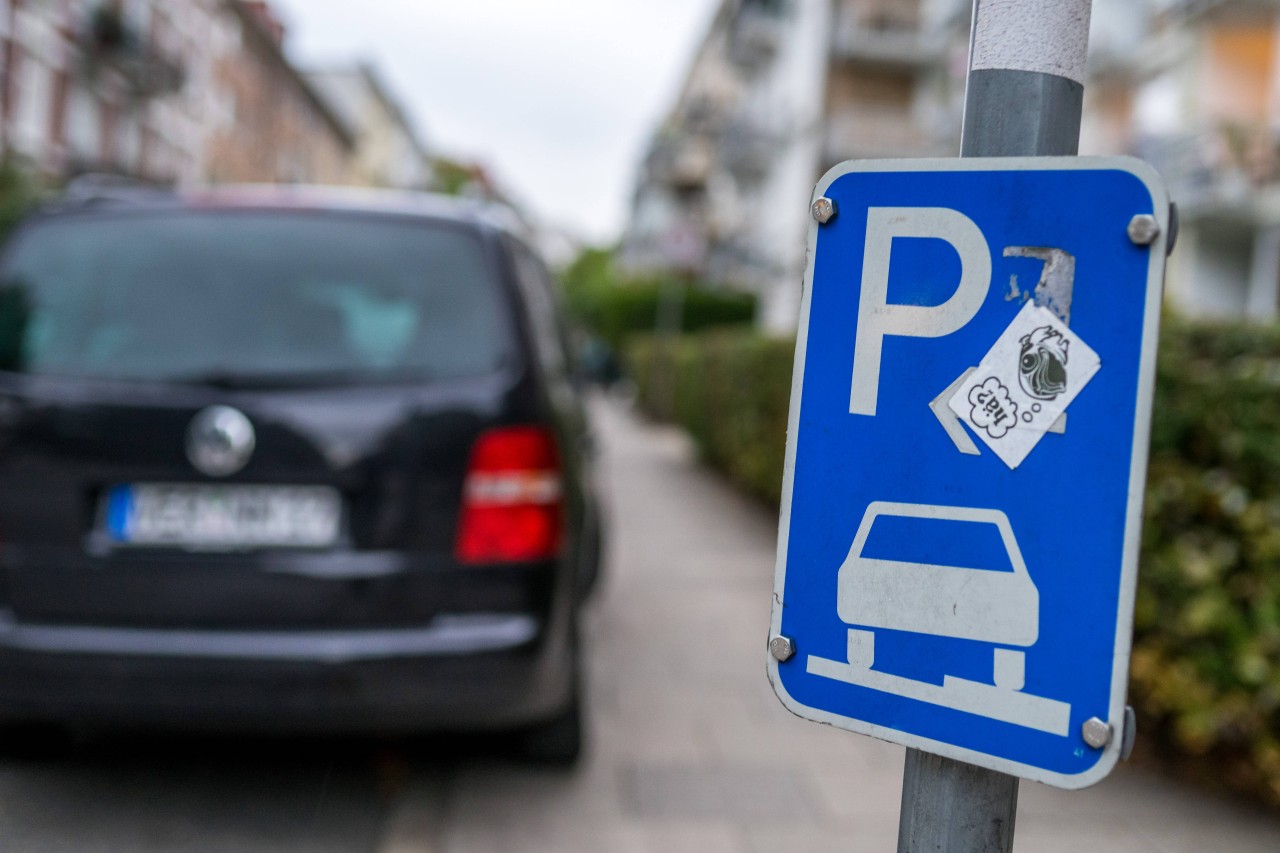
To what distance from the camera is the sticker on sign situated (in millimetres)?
1335

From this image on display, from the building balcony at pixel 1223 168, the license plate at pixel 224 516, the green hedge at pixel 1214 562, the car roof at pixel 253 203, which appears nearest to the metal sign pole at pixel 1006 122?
the license plate at pixel 224 516

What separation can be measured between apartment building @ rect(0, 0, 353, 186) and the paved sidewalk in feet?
62.8

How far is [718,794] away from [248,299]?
2.08 meters

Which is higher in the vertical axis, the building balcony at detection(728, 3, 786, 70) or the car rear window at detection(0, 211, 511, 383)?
the building balcony at detection(728, 3, 786, 70)

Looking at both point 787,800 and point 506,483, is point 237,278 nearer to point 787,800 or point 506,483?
point 506,483

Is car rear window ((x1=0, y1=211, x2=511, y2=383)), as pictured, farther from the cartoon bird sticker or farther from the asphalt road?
the cartoon bird sticker

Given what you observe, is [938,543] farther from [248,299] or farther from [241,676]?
[248,299]

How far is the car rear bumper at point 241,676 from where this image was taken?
3107 millimetres

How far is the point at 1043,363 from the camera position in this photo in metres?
1.35

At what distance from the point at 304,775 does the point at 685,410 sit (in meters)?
12.9

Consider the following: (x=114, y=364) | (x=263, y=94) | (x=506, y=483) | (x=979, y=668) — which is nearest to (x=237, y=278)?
(x=114, y=364)

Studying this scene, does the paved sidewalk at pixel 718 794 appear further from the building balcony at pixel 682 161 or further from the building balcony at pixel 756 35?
the building balcony at pixel 682 161

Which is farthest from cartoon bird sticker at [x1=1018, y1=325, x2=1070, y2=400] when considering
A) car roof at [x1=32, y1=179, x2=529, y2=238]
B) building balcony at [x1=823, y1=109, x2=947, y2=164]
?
building balcony at [x1=823, y1=109, x2=947, y2=164]

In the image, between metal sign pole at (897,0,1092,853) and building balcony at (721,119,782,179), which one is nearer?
metal sign pole at (897,0,1092,853)
